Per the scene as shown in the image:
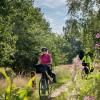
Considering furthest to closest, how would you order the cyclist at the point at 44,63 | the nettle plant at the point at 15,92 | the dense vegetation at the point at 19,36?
the dense vegetation at the point at 19,36 → the cyclist at the point at 44,63 → the nettle plant at the point at 15,92

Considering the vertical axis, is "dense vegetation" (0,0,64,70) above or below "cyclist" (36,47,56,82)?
above

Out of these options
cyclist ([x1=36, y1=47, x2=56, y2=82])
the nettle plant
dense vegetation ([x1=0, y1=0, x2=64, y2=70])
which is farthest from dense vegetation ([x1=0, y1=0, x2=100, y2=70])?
the nettle plant

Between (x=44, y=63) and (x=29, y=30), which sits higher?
(x=29, y=30)

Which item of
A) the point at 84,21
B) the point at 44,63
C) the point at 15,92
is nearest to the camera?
the point at 15,92

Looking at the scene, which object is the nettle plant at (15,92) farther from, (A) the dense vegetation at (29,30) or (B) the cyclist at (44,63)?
(A) the dense vegetation at (29,30)

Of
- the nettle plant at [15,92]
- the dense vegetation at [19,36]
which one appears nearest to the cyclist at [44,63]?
the nettle plant at [15,92]

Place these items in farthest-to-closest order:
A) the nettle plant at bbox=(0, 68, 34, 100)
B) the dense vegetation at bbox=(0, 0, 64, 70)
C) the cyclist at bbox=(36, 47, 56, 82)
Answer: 1. the dense vegetation at bbox=(0, 0, 64, 70)
2. the cyclist at bbox=(36, 47, 56, 82)
3. the nettle plant at bbox=(0, 68, 34, 100)

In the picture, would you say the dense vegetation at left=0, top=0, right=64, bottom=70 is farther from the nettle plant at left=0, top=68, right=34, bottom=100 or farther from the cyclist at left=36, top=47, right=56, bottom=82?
the nettle plant at left=0, top=68, right=34, bottom=100

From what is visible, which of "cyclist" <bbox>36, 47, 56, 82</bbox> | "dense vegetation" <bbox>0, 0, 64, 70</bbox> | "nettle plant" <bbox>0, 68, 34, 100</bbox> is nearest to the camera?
"nettle plant" <bbox>0, 68, 34, 100</bbox>

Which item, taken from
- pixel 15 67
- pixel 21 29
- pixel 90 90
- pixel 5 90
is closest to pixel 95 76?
pixel 90 90

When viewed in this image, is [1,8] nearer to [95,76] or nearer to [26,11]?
[26,11]

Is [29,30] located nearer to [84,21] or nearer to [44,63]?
[84,21]

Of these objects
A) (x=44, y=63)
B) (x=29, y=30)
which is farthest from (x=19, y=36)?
(x=44, y=63)

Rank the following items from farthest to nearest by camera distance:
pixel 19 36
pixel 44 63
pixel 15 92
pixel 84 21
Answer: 1. pixel 19 36
2. pixel 84 21
3. pixel 44 63
4. pixel 15 92
